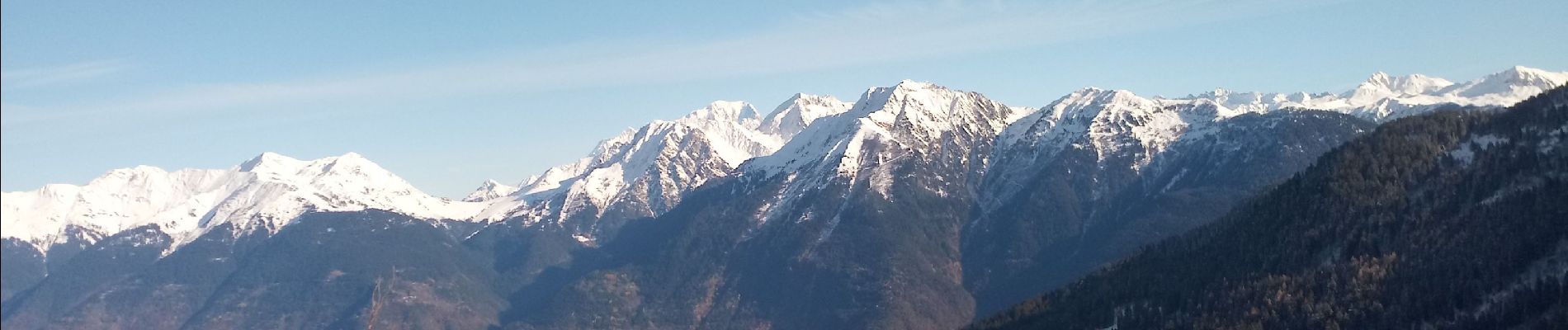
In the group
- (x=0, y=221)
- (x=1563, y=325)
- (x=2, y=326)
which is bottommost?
(x=1563, y=325)

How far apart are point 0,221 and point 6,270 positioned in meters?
63.0

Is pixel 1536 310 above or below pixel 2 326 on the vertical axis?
below

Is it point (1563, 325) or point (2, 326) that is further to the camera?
point (1563, 325)

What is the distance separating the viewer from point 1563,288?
191000mm

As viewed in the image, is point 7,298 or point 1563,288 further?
point 1563,288

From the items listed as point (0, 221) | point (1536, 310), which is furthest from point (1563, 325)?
point (0, 221)

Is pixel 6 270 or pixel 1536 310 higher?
pixel 6 270

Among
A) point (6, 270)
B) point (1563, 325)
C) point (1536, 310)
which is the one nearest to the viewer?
point (6, 270)

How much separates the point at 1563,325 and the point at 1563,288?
14484mm

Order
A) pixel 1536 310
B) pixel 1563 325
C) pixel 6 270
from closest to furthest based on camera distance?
pixel 6 270
pixel 1563 325
pixel 1536 310

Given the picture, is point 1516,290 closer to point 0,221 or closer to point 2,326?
point 2,326

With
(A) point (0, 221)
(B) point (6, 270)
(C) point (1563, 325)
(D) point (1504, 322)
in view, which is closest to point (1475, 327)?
(D) point (1504, 322)

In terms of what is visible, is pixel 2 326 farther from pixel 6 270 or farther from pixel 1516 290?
pixel 1516 290

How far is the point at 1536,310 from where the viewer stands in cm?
19050
